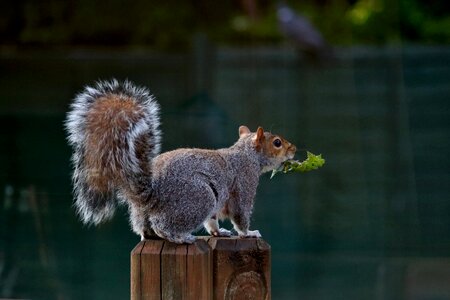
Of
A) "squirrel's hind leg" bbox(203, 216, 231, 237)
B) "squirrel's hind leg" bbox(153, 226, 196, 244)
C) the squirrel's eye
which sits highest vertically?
the squirrel's eye

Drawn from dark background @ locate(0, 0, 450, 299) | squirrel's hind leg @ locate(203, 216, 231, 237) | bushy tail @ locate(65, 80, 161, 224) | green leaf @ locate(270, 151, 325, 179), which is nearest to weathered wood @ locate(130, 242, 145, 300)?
bushy tail @ locate(65, 80, 161, 224)

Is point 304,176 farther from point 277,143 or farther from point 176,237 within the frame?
point 176,237

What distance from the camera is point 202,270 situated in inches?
74.0

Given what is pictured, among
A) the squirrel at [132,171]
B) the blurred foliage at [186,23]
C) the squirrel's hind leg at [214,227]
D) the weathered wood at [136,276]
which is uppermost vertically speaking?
the blurred foliage at [186,23]

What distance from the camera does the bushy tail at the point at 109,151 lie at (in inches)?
85.7

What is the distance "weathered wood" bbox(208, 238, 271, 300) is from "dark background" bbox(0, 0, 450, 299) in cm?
234

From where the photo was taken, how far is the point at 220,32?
6.18 metres

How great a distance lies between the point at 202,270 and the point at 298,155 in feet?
8.26

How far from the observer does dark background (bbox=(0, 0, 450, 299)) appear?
15.0 feet

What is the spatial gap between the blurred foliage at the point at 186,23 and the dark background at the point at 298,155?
636 millimetres

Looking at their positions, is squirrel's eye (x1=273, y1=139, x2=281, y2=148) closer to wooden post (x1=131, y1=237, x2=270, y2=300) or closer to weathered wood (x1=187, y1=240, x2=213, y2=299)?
wooden post (x1=131, y1=237, x2=270, y2=300)

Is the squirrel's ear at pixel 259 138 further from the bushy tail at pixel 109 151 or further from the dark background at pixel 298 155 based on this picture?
the dark background at pixel 298 155

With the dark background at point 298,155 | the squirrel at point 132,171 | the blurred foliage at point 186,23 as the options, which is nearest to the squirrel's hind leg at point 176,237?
the squirrel at point 132,171

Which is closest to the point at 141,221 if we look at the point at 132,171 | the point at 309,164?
the point at 132,171
